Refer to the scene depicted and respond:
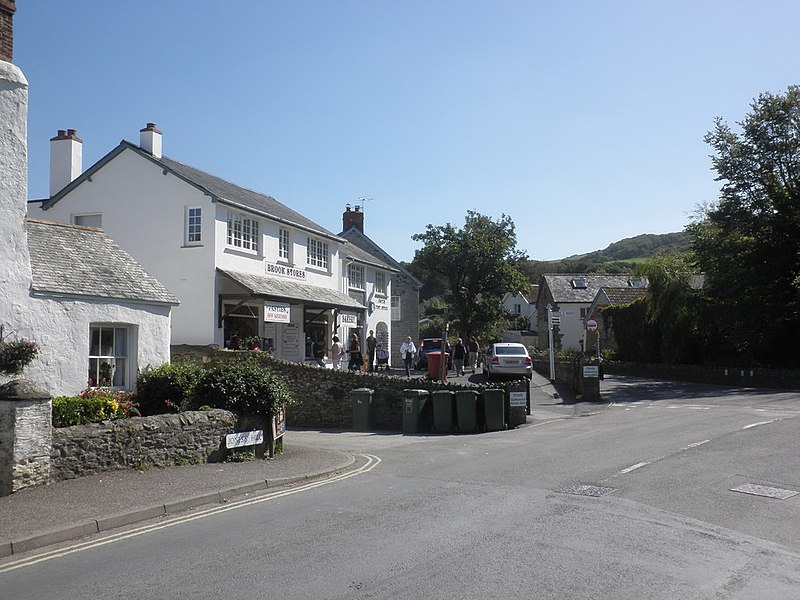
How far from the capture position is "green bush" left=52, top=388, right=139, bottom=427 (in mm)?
11617

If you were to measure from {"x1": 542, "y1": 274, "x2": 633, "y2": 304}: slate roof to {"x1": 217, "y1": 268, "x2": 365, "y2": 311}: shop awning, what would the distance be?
37980 millimetres

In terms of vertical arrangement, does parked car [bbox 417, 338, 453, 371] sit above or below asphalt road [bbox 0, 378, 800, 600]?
above

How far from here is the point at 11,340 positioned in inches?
515

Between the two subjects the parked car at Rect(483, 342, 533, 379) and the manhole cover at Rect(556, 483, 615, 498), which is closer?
the manhole cover at Rect(556, 483, 615, 498)

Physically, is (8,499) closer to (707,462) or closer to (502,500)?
(502,500)

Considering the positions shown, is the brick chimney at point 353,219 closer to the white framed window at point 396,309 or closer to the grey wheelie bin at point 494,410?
the white framed window at point 396,309

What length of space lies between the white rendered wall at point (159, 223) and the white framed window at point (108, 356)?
766 centimetres

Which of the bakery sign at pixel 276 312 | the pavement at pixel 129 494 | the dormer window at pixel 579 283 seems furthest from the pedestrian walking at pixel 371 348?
the dormer window at pixel 579 283

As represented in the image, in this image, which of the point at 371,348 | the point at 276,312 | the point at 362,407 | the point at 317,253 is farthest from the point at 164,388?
the point at 371,348

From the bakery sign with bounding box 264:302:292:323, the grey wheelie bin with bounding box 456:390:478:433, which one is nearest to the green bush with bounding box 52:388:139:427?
the grey wheelie bin with bounding box 456:390:478:433

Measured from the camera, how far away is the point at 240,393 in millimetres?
13828

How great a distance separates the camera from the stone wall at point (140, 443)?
35.0ft

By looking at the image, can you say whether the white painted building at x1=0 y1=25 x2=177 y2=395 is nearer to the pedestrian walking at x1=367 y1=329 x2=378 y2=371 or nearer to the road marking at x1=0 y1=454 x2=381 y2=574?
the road marking at x1=0 y1=454 x2=381 y2=574

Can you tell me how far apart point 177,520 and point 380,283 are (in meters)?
33.9
